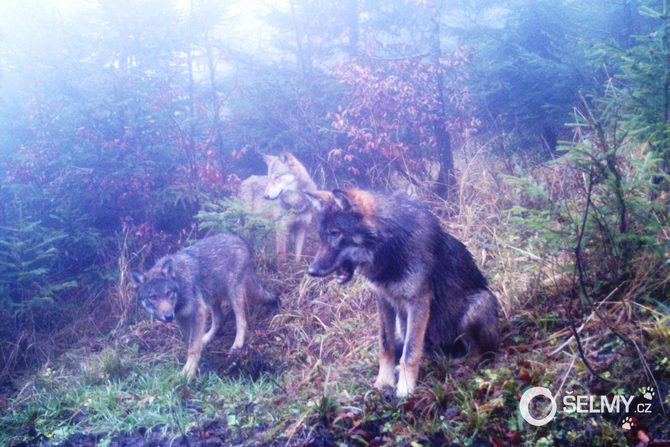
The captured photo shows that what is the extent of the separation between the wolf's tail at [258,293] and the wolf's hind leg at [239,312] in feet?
0.38

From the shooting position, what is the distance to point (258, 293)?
7.72m

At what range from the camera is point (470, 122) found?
32.9 feet

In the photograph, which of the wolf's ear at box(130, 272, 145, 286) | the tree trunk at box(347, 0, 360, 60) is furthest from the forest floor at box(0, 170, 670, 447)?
the tree trunk at box(347, 0, 360, 60)

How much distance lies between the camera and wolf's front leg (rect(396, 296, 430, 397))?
15.4 feet

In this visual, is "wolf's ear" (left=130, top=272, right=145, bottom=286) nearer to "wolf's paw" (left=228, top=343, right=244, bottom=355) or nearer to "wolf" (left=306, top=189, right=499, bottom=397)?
"wolf's paw" (left=228, top=343, right=244, bottom=355)

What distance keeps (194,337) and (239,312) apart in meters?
0.78

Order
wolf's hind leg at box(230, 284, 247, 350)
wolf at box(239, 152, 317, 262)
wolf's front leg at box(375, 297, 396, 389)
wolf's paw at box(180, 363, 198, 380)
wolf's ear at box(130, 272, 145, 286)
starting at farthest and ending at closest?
wolf at box(239, 152, 317, 262)
wolf's hind leg at box(230, 284, 247, 350)
wolf's ear at box(130, 272, 145, 286)
wolf's paw at box(180, 363, 198, 380)
wolf's front leg at box(375, 297, 396, 389)

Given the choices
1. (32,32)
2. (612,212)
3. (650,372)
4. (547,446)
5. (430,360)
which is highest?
(32,32)

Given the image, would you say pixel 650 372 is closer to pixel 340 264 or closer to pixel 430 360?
pixel 430 360

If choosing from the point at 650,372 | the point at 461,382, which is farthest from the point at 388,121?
the point at 650,372

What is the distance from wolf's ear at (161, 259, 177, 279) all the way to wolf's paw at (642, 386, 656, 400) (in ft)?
18.4

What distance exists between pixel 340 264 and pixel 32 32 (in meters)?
9.57

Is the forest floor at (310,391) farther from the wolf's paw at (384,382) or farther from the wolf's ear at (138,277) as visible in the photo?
the wolf's ear at (138,277)

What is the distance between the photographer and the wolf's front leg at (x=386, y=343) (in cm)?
502
